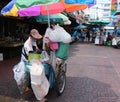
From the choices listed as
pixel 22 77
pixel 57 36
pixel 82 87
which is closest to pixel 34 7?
pixel 57 36

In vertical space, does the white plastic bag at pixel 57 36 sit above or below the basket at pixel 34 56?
above

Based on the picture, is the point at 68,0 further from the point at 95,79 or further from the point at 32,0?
the point at 95,79

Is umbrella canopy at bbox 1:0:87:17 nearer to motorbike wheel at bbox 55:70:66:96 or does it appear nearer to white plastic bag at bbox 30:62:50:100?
white plastic bag at bbox 30:62:50:100

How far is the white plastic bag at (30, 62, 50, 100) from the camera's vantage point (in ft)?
20.0

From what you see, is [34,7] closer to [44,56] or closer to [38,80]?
[44,56]

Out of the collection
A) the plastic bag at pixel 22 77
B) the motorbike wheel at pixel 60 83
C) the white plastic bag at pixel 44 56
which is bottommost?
the motorbike wheel at pixel 60 83

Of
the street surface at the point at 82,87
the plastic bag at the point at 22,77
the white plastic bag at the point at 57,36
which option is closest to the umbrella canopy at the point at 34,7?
the white plastic bag at the point at 57,36

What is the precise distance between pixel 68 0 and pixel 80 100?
2606 millimetres

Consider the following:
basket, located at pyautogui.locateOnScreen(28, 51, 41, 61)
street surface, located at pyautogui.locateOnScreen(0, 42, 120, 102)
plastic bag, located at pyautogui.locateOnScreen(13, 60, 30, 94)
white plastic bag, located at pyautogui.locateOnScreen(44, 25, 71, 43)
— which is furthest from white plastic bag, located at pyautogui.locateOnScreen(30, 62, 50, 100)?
white plastic bag, located at pyautogui.locateOnScreen(44, 25, 71, 43)

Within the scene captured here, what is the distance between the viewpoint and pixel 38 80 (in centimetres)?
609

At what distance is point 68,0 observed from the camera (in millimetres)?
7109

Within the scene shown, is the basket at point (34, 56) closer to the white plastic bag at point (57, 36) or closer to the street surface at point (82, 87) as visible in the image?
the white plastic bag at point (57, 36)

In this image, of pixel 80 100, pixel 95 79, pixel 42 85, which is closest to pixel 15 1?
pixel 42 85

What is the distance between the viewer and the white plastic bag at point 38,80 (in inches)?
240
